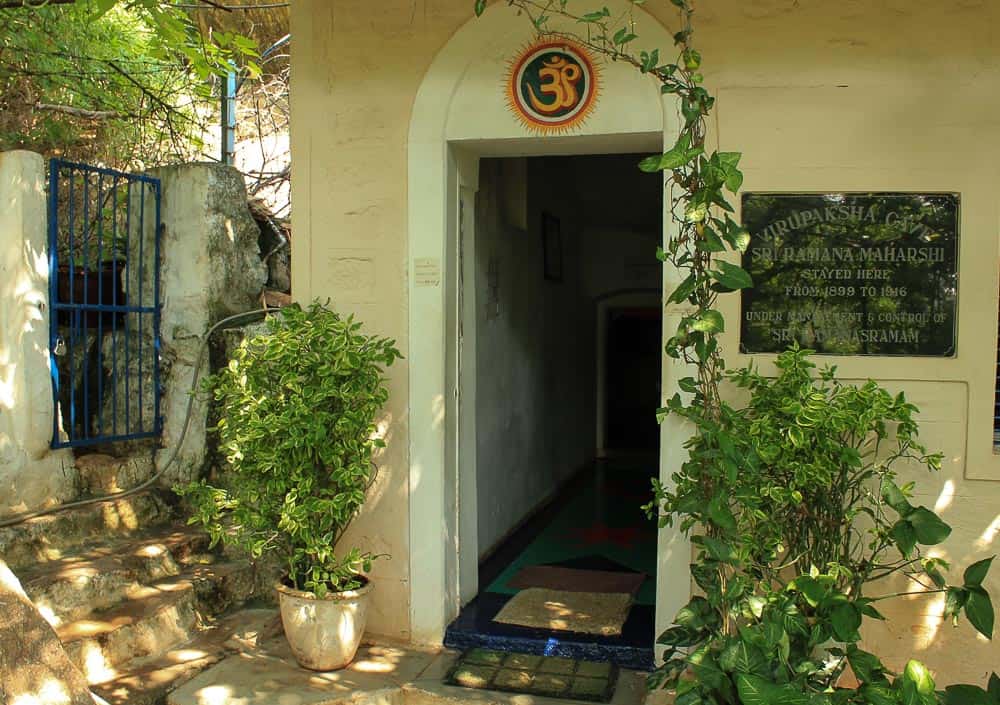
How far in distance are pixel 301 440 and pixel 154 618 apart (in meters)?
1.19

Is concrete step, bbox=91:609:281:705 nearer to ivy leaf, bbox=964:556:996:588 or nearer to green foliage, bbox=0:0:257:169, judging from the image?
ivy leaf, bbox=964:556:996:588

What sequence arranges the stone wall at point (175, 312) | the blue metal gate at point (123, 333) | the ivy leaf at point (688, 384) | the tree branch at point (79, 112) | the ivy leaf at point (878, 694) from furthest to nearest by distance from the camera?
the tree branch at point (79, 112), the blue metal gate at point (123, 333), the stone wall at point (175, 312), the ivy leaf at point (688, 384), the ivy leaf at point (878, 694)

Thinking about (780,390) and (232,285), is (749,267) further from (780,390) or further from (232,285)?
(232,285)

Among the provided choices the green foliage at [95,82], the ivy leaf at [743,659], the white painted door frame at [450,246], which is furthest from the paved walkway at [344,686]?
the green foliage at [95,82]

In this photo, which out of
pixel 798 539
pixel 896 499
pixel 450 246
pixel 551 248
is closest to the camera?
pixel 896 499

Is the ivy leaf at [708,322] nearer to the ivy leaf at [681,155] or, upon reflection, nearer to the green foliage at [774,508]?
the green foliage at [774,508]

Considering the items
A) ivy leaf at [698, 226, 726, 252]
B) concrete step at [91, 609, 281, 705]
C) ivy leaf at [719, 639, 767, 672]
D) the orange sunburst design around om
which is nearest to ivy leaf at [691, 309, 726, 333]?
ivy leaf at [698, 226, 726, 252]

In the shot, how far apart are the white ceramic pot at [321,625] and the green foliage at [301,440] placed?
0.22 feet

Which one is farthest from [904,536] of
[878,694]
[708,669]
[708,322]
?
[708,322]

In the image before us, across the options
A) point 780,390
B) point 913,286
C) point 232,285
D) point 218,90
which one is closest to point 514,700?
point 780,390

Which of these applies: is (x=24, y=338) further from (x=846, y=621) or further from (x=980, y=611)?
(x=980, y=611)

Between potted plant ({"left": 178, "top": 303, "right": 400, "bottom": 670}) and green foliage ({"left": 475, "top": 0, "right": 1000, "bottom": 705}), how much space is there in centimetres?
133

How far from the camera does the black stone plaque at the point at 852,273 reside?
12.9 ft

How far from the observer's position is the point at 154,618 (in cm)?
429
